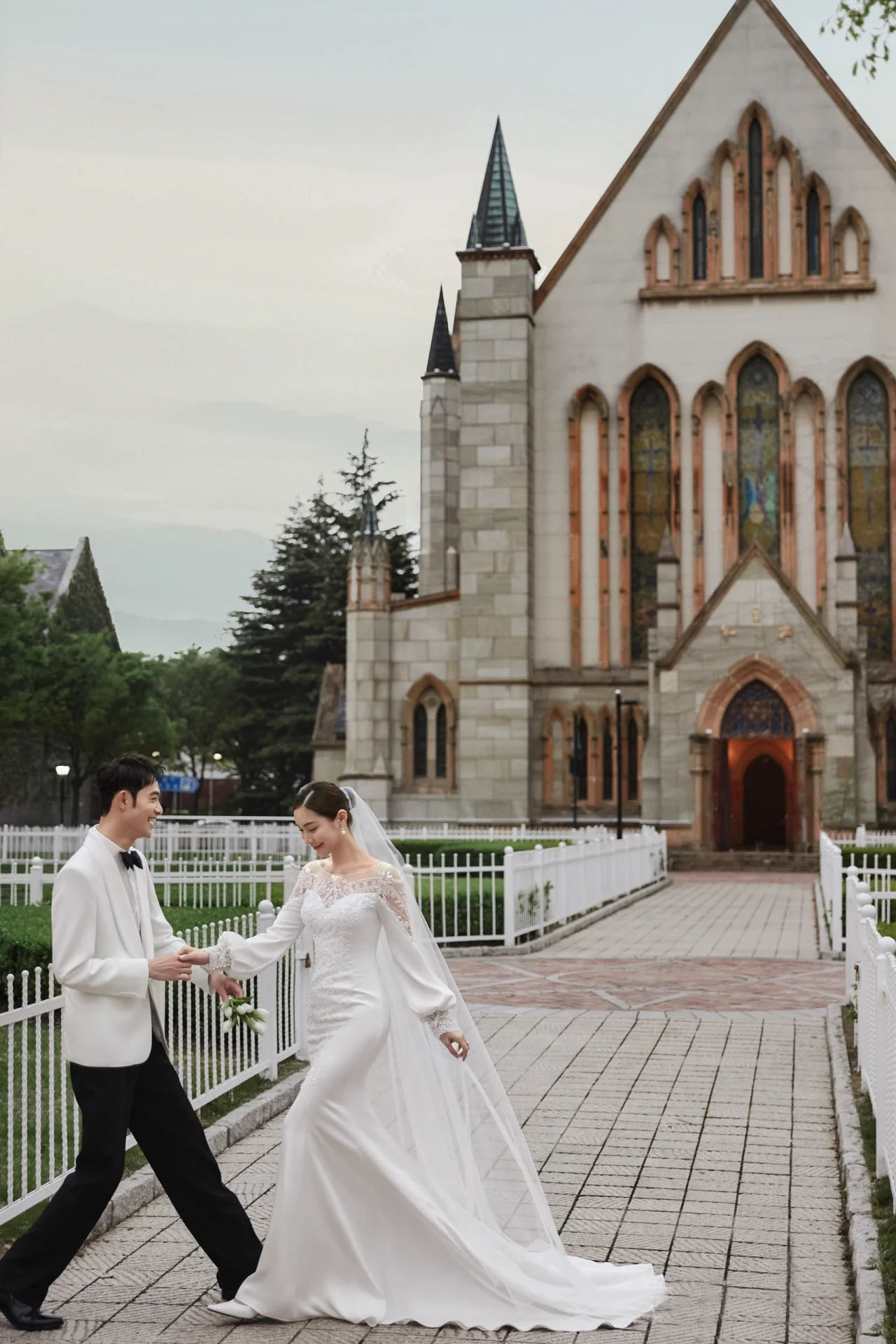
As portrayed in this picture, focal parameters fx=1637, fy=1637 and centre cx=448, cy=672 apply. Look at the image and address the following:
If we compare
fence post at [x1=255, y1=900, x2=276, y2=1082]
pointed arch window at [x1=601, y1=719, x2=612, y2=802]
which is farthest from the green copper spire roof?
fence post at [x1=255, y1=900, x2=276, y2=1082]

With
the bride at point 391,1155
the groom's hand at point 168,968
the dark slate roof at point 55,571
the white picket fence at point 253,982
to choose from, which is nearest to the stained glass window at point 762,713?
the white picket fence at point 253,982

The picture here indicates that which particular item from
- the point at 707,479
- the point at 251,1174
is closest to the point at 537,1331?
the point at 251,1174

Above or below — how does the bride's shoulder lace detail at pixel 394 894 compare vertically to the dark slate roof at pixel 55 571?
below

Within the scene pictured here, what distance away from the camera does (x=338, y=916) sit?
6812 millimetres

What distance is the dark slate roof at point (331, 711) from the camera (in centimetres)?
4903

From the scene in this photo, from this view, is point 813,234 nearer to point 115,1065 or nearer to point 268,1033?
point 268,1033

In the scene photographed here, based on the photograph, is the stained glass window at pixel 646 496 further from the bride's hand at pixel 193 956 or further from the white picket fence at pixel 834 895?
the bride's hand at pixel 193 956

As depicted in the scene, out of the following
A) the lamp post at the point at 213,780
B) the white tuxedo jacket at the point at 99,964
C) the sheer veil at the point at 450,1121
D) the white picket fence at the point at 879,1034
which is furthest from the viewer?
the lamp post at the point at 213,780

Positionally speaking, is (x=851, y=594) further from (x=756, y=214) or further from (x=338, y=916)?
(x=338, y=916)

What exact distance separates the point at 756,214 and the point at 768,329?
3.35 metres

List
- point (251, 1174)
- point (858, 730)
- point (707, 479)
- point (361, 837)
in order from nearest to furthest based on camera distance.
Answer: point (361, 837) → point (251, 1174) → point (858, 730) → point (707, 479)

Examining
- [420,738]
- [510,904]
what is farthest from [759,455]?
[510,904]

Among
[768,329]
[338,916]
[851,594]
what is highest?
[768,329]

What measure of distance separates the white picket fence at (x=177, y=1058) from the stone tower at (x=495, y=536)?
99.9ft
